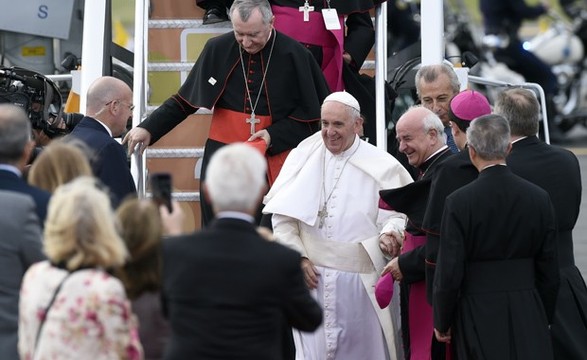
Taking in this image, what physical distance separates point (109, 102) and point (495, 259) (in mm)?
2104

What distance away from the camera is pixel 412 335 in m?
7.34

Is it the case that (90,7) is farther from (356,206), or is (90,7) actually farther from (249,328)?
(249,328)

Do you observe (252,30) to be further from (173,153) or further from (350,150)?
(173,153)

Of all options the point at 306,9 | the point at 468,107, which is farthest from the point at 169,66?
the point at 468,107

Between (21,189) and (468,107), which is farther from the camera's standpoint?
(468,107)

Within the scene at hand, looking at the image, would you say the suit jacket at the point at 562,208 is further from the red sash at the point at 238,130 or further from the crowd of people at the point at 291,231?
the red sash at the point at 238,130

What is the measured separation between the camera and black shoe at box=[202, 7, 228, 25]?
30.1 ft

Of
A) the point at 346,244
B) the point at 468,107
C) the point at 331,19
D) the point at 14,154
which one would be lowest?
the point at 346,244

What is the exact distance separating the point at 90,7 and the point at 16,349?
3908 mm

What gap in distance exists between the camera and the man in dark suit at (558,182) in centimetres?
723

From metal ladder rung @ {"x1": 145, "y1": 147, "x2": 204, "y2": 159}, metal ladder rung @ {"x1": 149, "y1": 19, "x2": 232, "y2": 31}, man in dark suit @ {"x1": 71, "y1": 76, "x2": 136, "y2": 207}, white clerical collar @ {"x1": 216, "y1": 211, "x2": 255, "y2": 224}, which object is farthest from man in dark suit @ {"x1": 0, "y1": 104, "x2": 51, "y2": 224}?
metal ladder rung @ {"x1": 149, "y1": 19, "x2": 232, "y2": 31}

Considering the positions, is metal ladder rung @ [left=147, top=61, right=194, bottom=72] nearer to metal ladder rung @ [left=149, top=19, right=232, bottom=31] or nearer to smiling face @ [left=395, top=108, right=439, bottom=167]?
metal ladder rung @ [left=149, top=19, right=232, bottom=31]

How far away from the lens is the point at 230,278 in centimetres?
489

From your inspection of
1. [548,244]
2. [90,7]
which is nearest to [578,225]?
[90,7]
